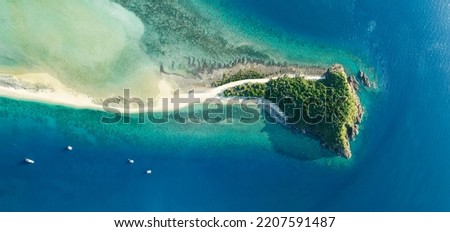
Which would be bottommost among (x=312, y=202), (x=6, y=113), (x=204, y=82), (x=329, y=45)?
(x=312, y=202)

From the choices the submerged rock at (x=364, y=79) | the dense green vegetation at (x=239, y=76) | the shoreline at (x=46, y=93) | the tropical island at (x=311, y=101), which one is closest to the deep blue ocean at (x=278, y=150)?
the shoreline at (x=46, y=93)

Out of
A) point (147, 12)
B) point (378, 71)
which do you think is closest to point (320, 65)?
point (378, 71)

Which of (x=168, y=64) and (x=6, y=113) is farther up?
(x=168, y=64)

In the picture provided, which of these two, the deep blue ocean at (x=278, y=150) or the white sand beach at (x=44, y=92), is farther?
the deep blue ocean at (x=278, y=150)

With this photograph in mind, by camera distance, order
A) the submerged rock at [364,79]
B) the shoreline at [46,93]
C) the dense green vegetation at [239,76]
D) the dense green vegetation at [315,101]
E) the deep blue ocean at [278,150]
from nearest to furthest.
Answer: the shoreline at [46,93] → the deep blue ocean at [278,150] → the dense green vegetation at [315,101] → the dense green vegetation at [239,76] → the submerged rock at [364,79]

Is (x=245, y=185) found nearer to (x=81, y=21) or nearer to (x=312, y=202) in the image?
(x=312, y=202)

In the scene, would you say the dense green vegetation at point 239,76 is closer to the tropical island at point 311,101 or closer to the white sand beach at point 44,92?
the tropical island at point 311,101

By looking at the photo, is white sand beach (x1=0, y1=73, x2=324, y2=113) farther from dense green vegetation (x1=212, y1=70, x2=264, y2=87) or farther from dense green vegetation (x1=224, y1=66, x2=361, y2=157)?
dense green vegetation (x1=224, y1=66, x2=361, y2=157)
